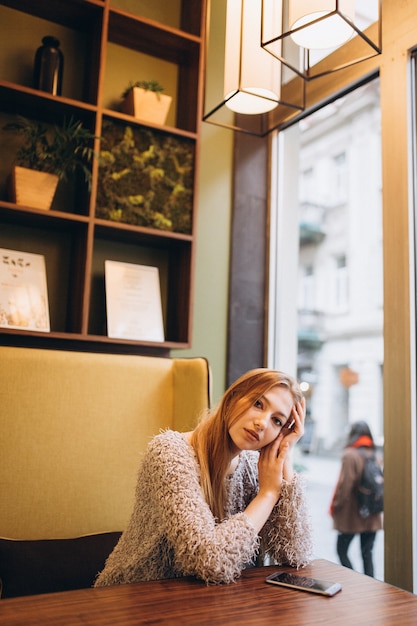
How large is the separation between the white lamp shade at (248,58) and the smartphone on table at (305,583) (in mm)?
1281

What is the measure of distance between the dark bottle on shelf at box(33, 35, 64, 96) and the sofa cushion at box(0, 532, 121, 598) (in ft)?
5.37

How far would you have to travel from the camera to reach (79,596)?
3.71 ft

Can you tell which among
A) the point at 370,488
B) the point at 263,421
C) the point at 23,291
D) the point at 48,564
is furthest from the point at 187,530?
the point at 370,488

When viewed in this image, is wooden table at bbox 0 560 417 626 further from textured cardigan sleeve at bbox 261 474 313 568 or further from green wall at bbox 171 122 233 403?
green wall at bbox 171 122 233 403

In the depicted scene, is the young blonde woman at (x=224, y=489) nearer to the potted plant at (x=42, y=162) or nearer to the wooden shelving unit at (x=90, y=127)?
the wooden shelving unit at (x=90, y=127)

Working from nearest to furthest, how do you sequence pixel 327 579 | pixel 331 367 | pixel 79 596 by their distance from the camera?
pixel 79 596 → pixel 327 579 → pixel 331 367

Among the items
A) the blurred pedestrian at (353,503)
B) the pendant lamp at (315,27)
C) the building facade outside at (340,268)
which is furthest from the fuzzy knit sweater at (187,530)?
the blurred pedestrian at (353,503)

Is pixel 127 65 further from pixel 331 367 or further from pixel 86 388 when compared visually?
pixel 331 367

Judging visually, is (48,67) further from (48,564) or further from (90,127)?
(48,564)

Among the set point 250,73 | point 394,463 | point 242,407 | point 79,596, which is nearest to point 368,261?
point 394,463

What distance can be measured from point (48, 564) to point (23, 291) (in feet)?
3.22

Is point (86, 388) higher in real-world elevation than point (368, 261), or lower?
lower

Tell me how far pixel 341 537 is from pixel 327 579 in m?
1.88

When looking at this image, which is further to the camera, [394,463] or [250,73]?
[394,463]
